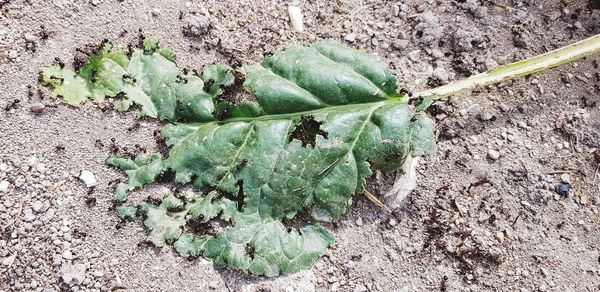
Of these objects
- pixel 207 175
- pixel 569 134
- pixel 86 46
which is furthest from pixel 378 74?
pixel 86 46

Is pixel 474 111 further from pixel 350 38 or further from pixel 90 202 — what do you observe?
pixel 90 202

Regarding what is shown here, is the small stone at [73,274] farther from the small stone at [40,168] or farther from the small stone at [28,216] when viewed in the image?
the small stone at [40,168]

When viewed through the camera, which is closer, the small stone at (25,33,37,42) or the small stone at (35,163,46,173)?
the small stone at (35,163,46,173)

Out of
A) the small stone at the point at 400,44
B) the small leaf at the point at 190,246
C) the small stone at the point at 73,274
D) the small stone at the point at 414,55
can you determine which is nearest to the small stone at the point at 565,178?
the small stone at the point at 414,55

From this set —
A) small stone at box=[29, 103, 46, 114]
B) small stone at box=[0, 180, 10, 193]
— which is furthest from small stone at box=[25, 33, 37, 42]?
small stone at box=[0, 180, 10, 193]

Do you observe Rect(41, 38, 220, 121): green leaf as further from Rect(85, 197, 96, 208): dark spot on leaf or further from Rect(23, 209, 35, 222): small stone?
Rect(23, 209, 35, 222): small stone

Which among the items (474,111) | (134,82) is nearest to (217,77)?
(134,82)

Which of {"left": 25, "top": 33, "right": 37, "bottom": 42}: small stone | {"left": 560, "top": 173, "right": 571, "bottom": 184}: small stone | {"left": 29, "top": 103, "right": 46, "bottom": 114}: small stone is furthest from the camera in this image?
{"left": 560, "top": 173, "right": 571, "bottom": 184}: small stone
